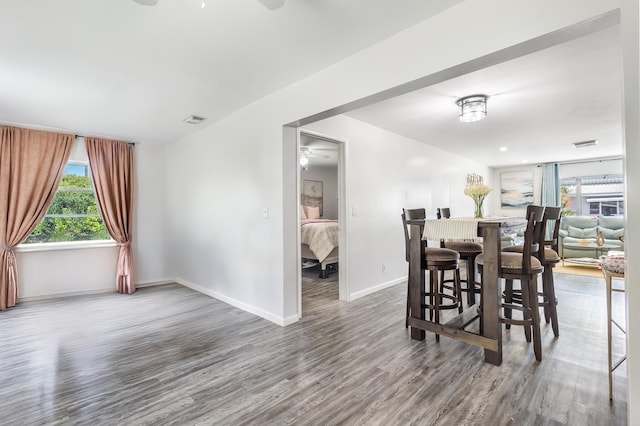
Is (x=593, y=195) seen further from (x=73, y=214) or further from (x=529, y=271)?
(x=73, y=214)

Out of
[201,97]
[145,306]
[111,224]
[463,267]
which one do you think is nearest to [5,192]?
[111,224]

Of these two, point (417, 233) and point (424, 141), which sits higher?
point (424, 141)

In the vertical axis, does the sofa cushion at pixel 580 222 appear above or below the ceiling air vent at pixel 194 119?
below

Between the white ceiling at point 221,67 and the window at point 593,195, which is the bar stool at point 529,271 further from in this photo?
the window at point 593,195

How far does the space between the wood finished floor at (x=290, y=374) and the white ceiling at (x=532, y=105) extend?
7.61 ft

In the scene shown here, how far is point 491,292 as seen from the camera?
2.22 metres

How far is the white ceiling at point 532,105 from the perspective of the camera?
2.41 m

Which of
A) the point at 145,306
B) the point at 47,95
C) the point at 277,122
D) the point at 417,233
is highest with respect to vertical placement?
the point at 47,95

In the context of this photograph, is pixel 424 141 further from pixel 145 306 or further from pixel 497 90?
pixel 145 306

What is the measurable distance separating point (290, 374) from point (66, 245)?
13.7ft

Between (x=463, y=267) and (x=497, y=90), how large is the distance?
13.1 feet

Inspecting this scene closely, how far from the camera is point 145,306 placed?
3781 millimetres

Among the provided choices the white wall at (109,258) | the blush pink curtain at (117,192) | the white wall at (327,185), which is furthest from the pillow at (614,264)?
the white wall at (327,185)

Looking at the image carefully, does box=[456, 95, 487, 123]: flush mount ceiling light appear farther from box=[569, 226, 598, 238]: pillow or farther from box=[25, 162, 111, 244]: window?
box=[25, 162, 111, 244]: window
